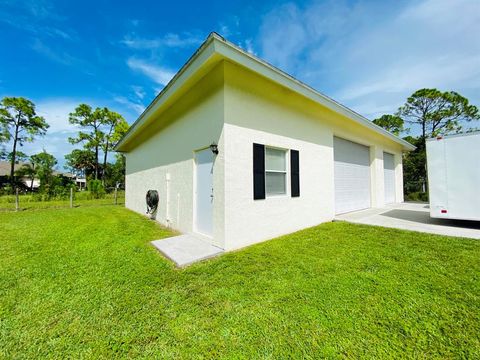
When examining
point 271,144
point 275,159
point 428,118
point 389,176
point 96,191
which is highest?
point 428,118

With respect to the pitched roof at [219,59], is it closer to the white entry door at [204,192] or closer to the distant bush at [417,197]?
the white entry door at [204,192]

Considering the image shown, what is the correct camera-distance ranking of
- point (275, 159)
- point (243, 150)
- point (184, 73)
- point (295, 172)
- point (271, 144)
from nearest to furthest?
point (184, 73), point (243, 150), point (271, 144), point (275, 159), point (295, 172)

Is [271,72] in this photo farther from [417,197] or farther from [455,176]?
[417,197]

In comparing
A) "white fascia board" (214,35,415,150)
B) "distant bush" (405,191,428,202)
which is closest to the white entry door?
"white fascia board" (214,35,415,150)

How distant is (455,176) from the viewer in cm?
466

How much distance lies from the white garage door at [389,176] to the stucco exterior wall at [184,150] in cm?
964

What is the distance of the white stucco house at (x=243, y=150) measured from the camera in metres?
3.80

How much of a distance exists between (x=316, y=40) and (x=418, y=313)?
25.0ft

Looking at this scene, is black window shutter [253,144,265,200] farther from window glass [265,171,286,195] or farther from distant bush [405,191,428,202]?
distant bush [405,191,428,202]

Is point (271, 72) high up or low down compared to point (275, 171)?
up

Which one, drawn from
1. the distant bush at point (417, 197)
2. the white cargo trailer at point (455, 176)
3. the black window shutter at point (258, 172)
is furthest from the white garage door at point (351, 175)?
the distant bush at point (417, 197)

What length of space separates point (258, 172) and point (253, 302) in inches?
100

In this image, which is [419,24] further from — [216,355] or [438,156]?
[216,355]

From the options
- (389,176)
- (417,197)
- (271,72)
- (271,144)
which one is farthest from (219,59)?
(417,197)
